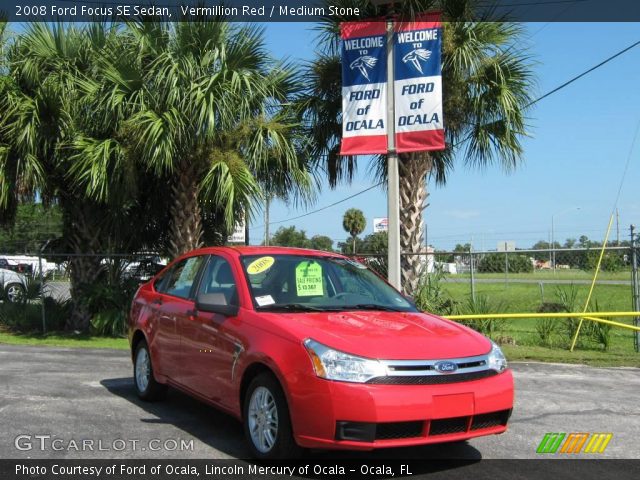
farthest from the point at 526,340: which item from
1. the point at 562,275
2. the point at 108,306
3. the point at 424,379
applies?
the point at 424,379

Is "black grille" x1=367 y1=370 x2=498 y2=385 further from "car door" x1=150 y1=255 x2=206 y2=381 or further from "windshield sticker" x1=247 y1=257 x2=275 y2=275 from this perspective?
"car door" x1=150 y1=255 x2=206 y2=381

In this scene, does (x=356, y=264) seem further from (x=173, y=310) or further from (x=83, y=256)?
(x=83, y=256)

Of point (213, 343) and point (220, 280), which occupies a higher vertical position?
point (220, 280)

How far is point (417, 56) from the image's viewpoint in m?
10.2

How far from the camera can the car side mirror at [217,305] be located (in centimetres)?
512

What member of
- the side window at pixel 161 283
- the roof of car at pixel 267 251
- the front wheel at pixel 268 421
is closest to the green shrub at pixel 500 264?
the roof of car at pixel 267 251

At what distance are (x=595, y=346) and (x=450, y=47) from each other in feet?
19.4

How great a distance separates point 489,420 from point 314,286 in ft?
6.10

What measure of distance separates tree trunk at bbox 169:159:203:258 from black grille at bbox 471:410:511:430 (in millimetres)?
8541

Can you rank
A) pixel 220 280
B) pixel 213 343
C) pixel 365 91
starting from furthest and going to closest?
pixel 365 91
pixel 220 280
pixel 213 343

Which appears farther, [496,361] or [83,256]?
[83,256]

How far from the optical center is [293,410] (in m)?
4.27

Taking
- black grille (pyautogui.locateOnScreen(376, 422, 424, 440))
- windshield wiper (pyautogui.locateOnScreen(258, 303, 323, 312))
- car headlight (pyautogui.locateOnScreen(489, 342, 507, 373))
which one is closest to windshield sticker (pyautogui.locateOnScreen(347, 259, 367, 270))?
windshield wiper (pyautogui.locateOnScreen(258, 303, 323, 312))

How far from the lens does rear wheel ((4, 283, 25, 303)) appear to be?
14.7 m
